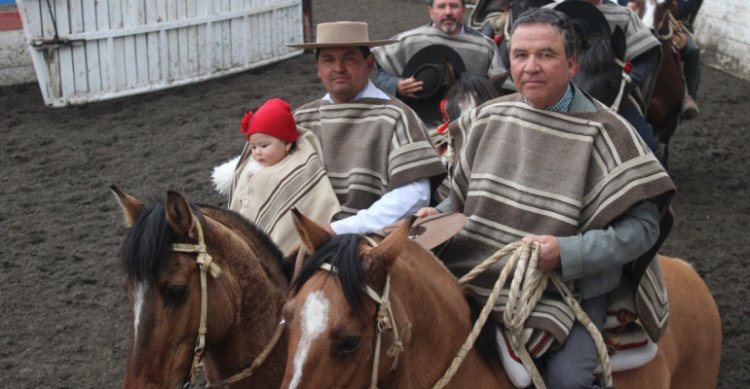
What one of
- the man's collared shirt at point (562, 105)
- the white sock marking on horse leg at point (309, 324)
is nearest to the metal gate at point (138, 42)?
the man's collared shirt at point (562, 105)

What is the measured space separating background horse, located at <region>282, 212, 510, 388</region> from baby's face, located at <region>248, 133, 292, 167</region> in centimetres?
120

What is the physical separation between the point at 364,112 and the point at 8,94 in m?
8.09

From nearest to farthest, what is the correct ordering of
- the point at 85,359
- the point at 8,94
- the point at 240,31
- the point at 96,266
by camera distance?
the point at 85,359
the point at 96,266
the point at 8,94
the point at 240,31

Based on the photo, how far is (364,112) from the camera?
415 cm

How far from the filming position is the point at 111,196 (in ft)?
27.6

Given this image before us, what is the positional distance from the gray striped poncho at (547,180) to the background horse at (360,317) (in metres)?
0.42

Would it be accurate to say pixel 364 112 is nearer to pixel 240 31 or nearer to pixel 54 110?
pixel 54 110

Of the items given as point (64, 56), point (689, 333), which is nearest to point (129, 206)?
point (689, 333)

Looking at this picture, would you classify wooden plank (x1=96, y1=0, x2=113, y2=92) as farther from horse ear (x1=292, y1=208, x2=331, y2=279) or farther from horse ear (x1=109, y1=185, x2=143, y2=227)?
horse ear (x1=292, y1=208, x2=331, y2=279)

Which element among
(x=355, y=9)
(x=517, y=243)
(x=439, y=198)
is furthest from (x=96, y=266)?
(x=355, y=9)

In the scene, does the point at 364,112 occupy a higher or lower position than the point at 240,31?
higher

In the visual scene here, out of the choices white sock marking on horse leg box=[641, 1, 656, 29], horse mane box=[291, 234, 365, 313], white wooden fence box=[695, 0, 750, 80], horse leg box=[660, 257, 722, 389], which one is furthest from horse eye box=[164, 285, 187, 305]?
white wooden fence box=[695, 0, 750, 80]

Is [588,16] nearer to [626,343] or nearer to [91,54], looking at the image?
[626,343]

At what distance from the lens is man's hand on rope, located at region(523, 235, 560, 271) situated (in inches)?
123
